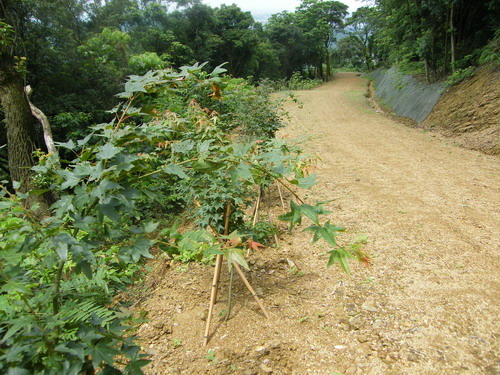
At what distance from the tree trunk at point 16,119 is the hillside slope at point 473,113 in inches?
311

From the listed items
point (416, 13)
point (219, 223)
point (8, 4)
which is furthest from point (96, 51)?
point (416, 13)

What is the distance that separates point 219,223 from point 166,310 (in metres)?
0.86

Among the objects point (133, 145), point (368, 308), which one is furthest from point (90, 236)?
point (368, 308)

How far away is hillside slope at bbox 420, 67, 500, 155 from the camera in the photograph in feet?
20.0

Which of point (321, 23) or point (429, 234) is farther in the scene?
point (321, 23)

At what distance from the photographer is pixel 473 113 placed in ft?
22.2

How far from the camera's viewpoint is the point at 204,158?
0.96m

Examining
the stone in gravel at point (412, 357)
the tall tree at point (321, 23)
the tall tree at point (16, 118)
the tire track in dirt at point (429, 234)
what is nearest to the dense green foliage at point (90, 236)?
the stone in gravel at point (412, 357)

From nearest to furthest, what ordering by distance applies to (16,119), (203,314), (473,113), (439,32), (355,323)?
(355,323), (203,314), (16,119), (473,113), (439,32)

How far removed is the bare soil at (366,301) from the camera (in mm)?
1751

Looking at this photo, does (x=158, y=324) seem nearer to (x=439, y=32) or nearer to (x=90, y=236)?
→ (x=90, y=236)

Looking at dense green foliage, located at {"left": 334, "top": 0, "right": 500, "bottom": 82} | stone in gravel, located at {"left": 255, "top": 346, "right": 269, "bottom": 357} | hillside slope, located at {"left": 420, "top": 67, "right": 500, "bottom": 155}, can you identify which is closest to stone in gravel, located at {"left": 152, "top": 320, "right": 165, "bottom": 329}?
stone in gravel, located at {"left": 255, "top": 346, "right": 269, "bottom": 357}

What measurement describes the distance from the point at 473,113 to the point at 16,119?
28.9ft

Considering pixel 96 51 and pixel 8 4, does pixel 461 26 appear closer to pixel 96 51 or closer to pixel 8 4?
pixel 96 51
